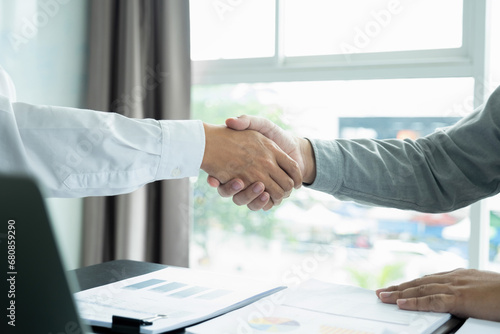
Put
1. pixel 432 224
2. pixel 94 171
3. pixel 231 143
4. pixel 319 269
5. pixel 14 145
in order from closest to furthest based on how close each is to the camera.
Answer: pixel 14 145 < pixel 94 171 < pixel 231 143 < pixel 432 224 < pixel 319 269

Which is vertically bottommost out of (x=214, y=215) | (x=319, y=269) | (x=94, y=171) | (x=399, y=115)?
(x=319, y=269)

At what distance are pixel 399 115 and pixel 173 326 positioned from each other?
1.92 meters

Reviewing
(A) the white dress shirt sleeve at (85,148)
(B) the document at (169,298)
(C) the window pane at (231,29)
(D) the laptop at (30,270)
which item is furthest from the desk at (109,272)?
(C) the window pane at (231,29)

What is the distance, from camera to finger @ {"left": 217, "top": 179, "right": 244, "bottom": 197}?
5.30 feet

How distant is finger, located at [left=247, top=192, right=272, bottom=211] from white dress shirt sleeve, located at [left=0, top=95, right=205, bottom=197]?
394mm

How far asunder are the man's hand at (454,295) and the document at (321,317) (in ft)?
0.05

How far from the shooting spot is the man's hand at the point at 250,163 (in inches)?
60.6

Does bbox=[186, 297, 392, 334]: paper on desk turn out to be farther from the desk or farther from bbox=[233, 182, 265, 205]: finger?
bbox=[233, 182, 265, 205]: finger

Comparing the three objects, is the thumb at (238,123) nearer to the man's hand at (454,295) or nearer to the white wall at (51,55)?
the man's hand at (454,295)

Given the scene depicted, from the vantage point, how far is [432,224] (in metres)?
2.44

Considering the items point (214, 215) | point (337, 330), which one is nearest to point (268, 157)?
point (337, 330)

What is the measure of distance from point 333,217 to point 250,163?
113 cm

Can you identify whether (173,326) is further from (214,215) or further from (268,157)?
(214,215)

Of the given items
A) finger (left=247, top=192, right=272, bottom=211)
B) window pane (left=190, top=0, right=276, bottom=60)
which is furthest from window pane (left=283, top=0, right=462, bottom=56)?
finger (left=247, top=192, right=272, bottom=211)
